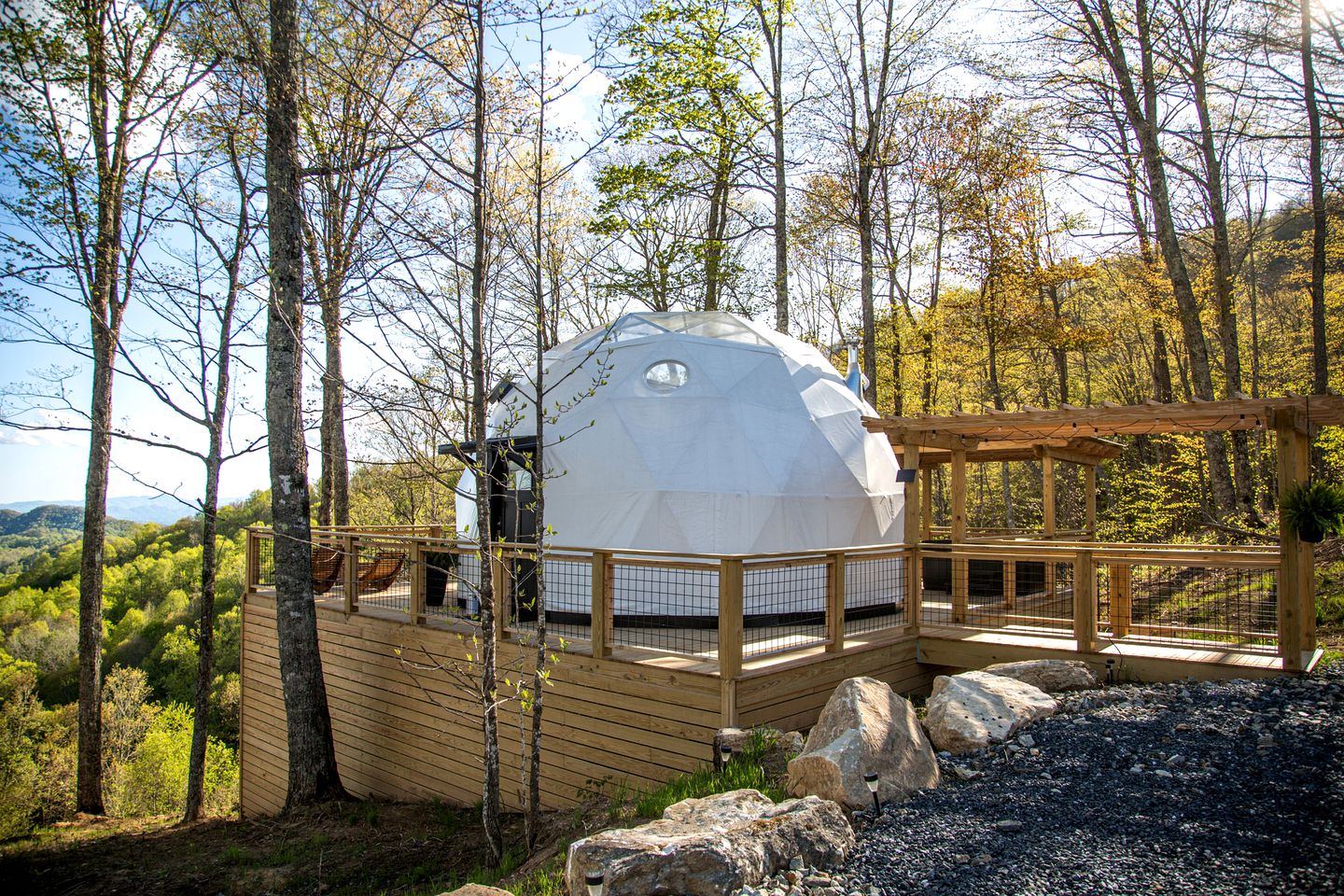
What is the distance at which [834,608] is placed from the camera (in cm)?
625

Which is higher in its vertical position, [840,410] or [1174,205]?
[1174,205]

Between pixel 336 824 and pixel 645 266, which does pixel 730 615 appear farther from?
pixel 645 266

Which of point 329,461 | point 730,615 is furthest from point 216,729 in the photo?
point 730,615

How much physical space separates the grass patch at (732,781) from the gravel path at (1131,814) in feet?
2.92

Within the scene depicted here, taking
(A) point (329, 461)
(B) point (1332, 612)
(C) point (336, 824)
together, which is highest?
(A) point (329, 461)

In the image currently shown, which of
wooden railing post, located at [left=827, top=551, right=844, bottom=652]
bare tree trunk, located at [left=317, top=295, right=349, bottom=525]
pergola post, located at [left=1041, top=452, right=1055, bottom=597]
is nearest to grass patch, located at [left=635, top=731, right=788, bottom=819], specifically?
wooden railing post, located at [left=827, top=551, right=844, bottom=652]

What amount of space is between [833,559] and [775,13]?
554 inches

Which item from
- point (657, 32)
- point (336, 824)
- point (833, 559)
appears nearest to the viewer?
point (833, 559)

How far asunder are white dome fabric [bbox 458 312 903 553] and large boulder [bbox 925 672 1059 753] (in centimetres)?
345

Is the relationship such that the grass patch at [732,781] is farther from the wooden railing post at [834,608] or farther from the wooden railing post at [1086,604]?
the wooden railing post at [1086,604]

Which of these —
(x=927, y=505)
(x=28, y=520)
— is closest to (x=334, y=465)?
(x=927, y=505)

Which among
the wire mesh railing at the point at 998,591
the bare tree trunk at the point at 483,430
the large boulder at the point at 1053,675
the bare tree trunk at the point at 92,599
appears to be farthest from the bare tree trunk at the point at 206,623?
the large boulder at the point at 1053,675

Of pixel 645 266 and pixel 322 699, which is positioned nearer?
pixel 322 699

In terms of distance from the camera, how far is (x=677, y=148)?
15.4 m
